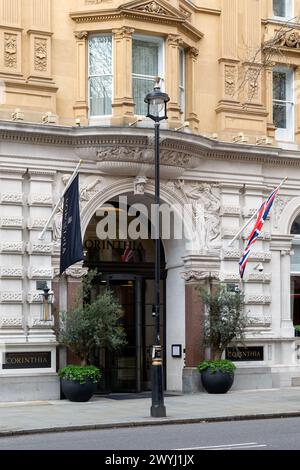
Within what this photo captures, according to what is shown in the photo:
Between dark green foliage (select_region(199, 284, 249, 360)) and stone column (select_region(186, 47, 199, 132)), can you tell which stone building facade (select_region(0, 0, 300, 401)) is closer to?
stone column (select_region(186, 47, 199, 132))

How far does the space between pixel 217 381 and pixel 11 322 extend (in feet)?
20.3

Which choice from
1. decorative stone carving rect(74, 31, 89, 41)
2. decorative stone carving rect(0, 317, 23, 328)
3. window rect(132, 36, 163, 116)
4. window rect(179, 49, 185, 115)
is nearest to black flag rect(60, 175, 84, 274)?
decorative stone carving rect(0, 317, 23, 328)

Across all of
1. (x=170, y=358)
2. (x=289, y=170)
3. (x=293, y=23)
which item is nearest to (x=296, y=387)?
(x=170, y=358)

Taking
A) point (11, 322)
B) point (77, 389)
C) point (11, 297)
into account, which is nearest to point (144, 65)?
point (11, 297)

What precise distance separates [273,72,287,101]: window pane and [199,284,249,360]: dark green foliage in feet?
23.7

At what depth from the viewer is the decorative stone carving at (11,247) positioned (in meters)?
24.9

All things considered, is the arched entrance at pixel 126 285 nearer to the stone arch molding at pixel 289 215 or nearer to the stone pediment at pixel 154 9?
the stone arch molding at pixel 289 215

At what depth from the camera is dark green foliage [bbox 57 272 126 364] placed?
24.4 meters

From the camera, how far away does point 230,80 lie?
29062mm

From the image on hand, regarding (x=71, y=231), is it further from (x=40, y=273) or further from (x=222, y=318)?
(x=222, y=318)

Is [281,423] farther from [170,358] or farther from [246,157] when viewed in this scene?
[246,157]

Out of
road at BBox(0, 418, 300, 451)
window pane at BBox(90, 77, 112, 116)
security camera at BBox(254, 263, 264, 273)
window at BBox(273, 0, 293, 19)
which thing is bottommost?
road at BBox(0, 418, 300, 451)

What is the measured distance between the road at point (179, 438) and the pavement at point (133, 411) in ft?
1.96

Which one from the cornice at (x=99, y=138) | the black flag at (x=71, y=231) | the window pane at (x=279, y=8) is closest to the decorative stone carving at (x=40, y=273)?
the black flag at (x=71, y=231)
